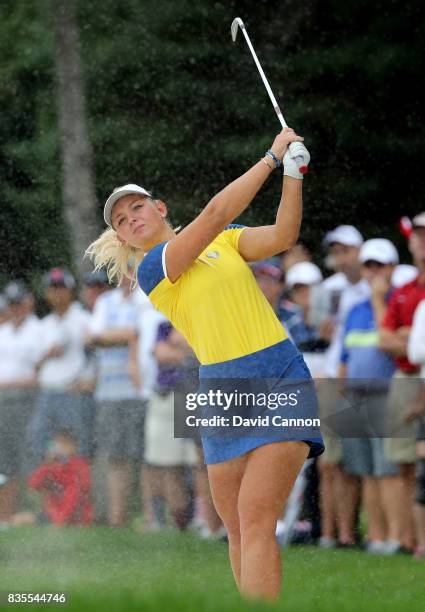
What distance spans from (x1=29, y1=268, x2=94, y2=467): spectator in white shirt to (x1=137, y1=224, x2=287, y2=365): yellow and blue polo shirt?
4.43 metres

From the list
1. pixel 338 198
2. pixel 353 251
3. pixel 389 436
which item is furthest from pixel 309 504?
pixel 338 198

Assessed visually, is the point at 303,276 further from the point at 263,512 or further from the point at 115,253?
the point at 263,512

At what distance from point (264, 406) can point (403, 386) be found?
287 cm

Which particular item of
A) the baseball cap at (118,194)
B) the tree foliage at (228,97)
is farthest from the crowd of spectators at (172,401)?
the tree foliage at (228,97)

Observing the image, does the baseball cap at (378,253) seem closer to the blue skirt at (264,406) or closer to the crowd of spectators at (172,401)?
the crowd of spectators at (172,401)

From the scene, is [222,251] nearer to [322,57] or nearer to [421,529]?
[421,529]

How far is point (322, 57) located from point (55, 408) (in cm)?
586

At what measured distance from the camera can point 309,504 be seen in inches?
354

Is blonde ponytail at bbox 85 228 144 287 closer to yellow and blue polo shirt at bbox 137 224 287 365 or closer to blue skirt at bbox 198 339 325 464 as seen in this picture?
yellow and blue polo shirt at bbox 137 224 287 365

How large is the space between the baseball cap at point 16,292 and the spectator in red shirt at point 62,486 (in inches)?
43.1

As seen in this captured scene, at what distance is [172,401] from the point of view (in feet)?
31.2

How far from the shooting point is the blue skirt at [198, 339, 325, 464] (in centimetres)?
548

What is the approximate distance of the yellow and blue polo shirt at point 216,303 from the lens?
5.52 meters

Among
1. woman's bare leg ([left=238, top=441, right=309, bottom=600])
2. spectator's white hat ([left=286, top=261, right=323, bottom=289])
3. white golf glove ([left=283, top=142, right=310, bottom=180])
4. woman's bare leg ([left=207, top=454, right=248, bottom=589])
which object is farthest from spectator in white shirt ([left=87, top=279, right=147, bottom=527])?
white golf glove ([left=283, top=142, right=310, bottom=180])
